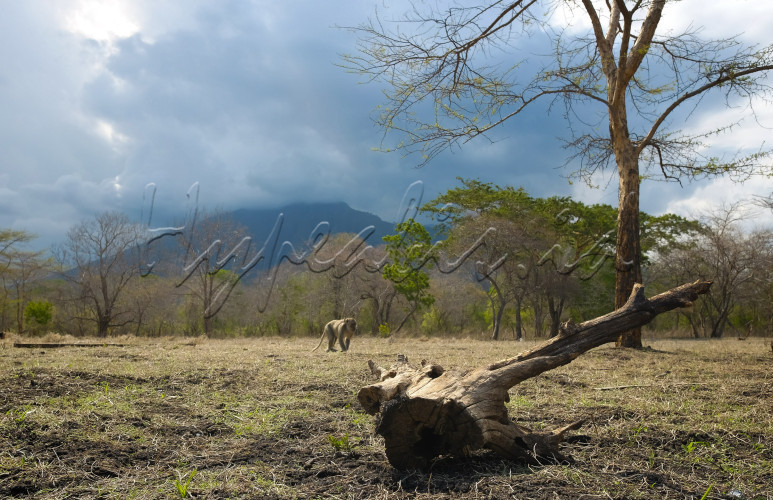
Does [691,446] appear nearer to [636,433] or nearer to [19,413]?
[636,433]

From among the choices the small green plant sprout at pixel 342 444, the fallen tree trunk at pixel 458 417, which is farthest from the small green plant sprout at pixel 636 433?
the small green plant sprout at pixel 342 444

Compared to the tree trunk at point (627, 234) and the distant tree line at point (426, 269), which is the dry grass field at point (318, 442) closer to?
the tree trunk at point (627, 234)

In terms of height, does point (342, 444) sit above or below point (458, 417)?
below

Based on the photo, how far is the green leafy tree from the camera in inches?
1162

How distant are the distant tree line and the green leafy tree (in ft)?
0.23

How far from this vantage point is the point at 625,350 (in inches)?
445

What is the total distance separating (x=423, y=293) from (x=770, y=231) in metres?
20.3

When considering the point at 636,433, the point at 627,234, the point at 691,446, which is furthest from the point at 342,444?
the point at 627,234

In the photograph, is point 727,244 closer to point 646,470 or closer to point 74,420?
point 646,470

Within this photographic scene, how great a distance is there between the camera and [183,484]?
2.83m

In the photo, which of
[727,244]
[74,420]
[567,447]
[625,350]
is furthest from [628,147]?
[727,244]

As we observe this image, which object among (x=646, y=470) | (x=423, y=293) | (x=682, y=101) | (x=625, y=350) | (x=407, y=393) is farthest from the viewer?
(x=423, y=293)

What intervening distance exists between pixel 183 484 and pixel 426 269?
28.9 metres

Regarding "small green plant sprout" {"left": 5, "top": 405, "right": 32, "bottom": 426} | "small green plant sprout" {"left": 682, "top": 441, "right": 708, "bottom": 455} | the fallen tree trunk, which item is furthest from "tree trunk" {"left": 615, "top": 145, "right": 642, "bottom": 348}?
"small green plant sprout" {"left": 5, "top": 405, "right": 32, "bottom": 426}
